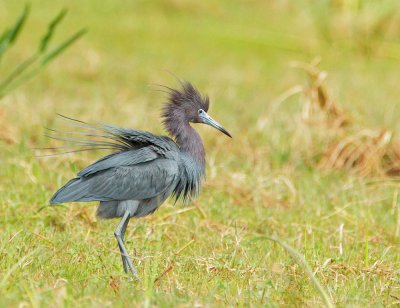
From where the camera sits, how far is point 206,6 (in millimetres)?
16844

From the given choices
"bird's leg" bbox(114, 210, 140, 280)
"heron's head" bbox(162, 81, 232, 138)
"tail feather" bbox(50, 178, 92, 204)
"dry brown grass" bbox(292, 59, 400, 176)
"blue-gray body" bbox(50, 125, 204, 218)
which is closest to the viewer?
"bird's leg" bbox(114, 210, 140, 280)

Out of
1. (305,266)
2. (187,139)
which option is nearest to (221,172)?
(187,139)

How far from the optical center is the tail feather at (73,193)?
488 cm

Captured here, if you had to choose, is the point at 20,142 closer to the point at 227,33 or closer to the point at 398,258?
the point at 398,258

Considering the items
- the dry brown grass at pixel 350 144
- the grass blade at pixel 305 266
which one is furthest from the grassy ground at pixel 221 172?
the grass blade at pixel 305 266

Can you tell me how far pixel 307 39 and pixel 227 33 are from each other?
130 cm

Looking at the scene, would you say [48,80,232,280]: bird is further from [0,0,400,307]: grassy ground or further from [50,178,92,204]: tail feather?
[0,0,400,307]: grassy ground

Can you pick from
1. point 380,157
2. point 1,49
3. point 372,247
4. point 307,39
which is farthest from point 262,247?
point 307,39

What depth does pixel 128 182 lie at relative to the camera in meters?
5.04

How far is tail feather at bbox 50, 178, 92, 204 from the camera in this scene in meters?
4.88

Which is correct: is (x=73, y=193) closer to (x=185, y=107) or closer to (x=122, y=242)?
(x=122, y=242)

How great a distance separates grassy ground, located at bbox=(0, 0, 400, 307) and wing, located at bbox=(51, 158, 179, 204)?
31cm

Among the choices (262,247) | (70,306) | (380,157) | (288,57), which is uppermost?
(288,57)

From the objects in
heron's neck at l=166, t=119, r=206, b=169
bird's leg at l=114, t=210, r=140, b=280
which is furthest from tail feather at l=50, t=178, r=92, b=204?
heron's neck at l=166, t=119, r=206, b=169
